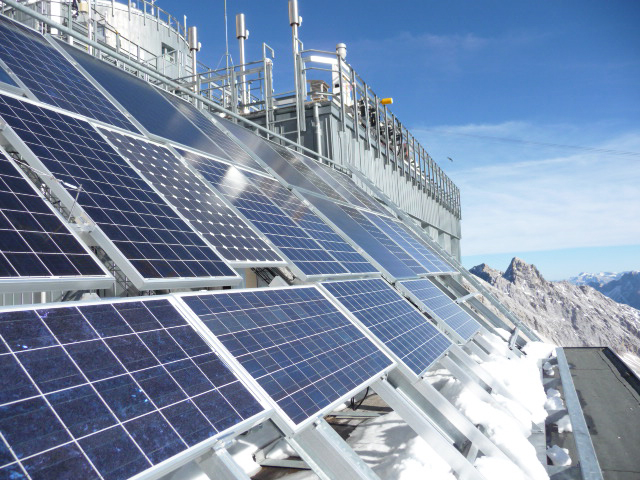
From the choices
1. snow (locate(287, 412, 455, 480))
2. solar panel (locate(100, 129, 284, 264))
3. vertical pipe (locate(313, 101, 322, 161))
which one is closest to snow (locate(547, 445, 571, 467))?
snow (locate(287, 412, 455, 480))

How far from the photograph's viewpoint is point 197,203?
8141 mm

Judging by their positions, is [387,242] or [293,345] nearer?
[293,345]

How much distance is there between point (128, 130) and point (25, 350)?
6.39m

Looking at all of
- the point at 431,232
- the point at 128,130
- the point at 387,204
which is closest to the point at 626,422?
the point at 128,130

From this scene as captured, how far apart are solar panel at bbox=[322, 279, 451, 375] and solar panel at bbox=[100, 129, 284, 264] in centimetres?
149

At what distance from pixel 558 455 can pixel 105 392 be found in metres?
Answer: 6.99

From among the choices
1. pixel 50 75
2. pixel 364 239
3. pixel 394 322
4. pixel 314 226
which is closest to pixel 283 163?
pixel 364 239

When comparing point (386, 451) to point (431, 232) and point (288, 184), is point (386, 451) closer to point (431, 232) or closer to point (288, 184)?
point (288, 184)

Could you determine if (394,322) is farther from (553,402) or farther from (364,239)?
(364,239)

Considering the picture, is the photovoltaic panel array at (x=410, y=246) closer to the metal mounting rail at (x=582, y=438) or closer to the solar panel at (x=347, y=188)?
the solar panel at (x=347, y=188)

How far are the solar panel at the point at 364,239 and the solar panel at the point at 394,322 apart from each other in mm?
1723

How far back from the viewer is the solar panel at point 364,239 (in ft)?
40.4

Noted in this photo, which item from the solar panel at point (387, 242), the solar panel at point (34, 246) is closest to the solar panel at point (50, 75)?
the solar panel at point (34, 246)

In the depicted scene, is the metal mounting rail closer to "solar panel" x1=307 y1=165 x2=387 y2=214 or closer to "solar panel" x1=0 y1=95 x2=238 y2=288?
"solar panel" x1=0 y1=95 x2=238 y2=288
